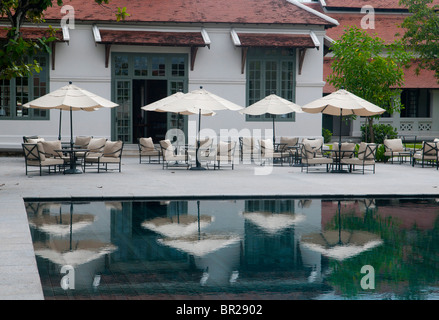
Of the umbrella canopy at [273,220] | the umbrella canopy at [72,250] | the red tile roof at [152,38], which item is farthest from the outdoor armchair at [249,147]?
the umbrella canopy at [72,250]

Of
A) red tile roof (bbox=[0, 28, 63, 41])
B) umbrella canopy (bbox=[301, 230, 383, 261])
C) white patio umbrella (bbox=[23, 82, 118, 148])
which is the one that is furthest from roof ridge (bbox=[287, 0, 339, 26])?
umbrella canopy (bbox=[301, 230, 383, 261])

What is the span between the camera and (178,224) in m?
10.1

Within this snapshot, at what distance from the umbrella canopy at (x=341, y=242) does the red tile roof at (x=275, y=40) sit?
55.2ft

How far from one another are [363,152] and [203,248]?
12.2 metres

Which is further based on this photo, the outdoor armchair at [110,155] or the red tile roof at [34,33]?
the red tile roof at [34,33]

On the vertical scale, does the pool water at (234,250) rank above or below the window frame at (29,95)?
below

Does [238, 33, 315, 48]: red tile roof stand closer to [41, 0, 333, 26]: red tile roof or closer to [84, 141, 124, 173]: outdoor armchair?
[41, 0, 333, 26]: red tile roof

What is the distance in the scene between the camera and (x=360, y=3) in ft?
128

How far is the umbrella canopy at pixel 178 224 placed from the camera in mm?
9438

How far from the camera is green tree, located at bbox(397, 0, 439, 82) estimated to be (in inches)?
1316

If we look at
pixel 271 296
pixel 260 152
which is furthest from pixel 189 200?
pixel 260 152

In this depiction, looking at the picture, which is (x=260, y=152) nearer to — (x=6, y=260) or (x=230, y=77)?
(x=230, y=77)

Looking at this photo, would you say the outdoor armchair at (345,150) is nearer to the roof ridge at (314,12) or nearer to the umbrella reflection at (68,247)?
the roof ridge at (314,12)

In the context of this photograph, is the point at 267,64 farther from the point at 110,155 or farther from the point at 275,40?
the point at 110,155
